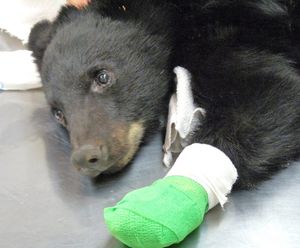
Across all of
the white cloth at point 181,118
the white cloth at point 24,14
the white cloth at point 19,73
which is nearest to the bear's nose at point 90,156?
the white cloth at point 181,118

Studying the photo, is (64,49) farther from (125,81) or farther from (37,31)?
(37,31)

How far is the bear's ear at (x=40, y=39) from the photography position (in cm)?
150

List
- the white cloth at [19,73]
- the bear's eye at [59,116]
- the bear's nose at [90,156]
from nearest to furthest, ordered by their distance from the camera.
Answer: the bear's nose at [90,156], the bear's eye at [59,116], the white cloth at [19,73]

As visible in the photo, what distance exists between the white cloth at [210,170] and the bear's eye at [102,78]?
0.31 meters

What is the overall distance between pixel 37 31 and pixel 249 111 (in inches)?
29.0

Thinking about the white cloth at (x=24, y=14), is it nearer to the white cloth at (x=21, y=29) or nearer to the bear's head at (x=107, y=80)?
the white cloth at (x=21, y=29)

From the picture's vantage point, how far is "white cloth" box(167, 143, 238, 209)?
1.00 meters

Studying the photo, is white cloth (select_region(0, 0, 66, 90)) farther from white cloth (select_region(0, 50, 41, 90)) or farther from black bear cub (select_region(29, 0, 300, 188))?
black bear cub (select_region(29, 0, 300, 188))

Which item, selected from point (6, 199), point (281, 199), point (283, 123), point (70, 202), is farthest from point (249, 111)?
point (6, 199)

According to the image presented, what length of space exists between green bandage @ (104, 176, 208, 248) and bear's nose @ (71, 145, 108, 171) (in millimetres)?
198

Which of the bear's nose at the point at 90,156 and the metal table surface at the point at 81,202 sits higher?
the bear's nose at the point at 90,156

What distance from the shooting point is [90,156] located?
1134mm

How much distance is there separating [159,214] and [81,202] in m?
0.34

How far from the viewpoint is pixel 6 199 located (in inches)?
50.2
